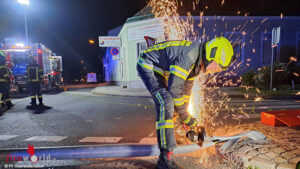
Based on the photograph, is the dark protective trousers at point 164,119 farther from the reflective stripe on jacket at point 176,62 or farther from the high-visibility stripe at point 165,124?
the reflective stripe on jacket at point 176,62

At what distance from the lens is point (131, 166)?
2.58 meters

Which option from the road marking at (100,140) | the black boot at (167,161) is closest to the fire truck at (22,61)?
the road marking at (100,140)

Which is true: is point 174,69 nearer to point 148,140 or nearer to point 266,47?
point 148,140

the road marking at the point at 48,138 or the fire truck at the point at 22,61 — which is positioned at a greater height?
the fire truck at the point at 22,61

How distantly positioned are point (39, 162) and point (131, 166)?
1.47 metres

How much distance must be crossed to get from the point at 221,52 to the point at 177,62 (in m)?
0.57

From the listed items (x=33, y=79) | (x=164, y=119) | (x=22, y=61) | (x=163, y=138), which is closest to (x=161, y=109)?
(x=164, y=119)

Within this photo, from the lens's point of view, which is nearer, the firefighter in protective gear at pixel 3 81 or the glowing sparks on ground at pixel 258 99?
the firefighter in protective gear at pixel 3 81

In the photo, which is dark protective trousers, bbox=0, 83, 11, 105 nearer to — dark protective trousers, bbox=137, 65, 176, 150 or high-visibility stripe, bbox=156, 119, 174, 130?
dark protective trousers, bbox=137, 65, 176, 150

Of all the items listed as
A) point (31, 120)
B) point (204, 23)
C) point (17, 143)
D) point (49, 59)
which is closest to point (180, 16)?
point (204, 23)

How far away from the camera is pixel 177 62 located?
7.66 feet

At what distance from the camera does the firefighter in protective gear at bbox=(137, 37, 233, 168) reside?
2.30m

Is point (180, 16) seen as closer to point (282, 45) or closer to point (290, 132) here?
point (282, 45)

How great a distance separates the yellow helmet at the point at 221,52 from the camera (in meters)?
2.29
